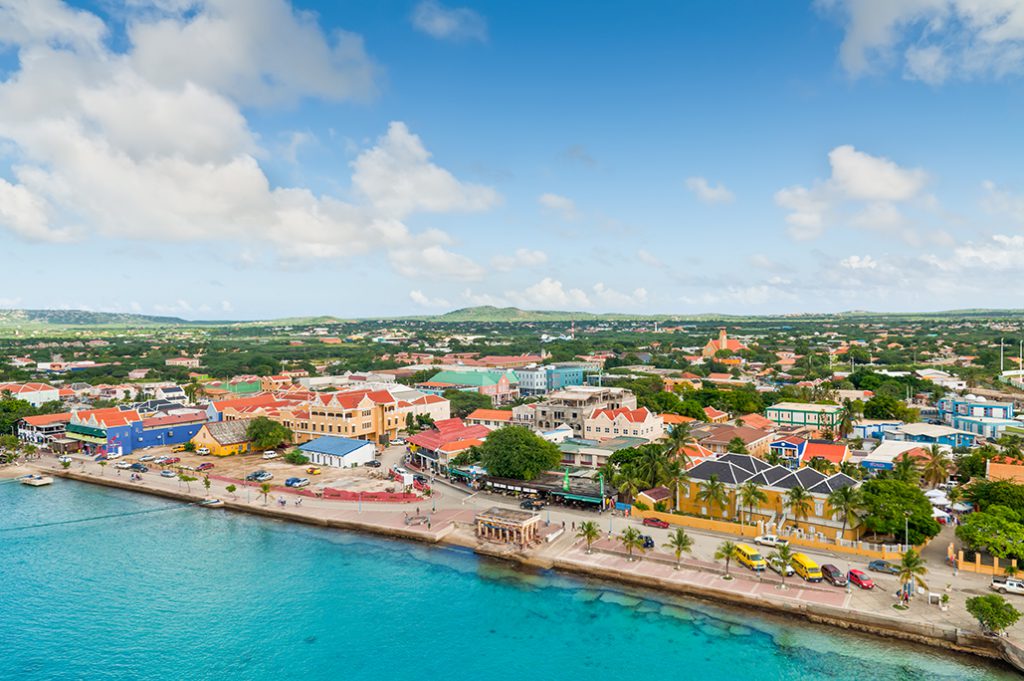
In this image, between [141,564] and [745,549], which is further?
[141,564]

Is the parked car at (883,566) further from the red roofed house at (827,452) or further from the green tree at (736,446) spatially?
the green tree at (736,446)

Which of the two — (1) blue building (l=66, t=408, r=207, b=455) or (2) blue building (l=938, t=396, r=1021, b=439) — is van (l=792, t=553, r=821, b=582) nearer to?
(2) blue building (l=938, t=396, r=1021, b=439)

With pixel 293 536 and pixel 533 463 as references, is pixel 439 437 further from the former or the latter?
pixel 293 536

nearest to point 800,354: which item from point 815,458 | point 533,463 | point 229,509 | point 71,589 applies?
point 815,458

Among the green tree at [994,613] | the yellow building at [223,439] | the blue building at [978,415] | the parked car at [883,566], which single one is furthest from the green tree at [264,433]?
the blue building at [978,415]

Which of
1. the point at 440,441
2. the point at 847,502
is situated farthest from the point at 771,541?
the point at 440,441

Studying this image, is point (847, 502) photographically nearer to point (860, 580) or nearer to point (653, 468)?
point (860, 580)

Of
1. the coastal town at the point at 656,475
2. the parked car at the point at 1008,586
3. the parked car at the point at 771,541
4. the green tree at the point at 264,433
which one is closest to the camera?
the parked car at the point at 1008,586
